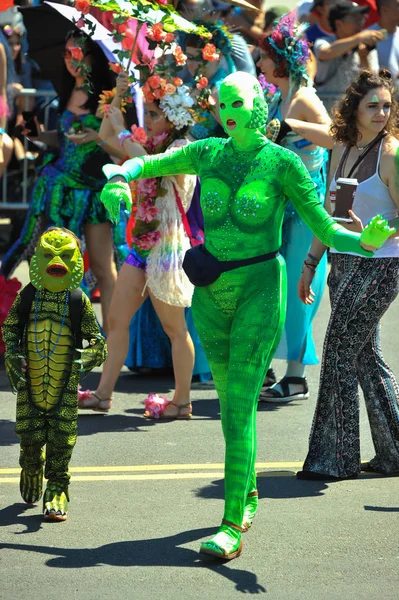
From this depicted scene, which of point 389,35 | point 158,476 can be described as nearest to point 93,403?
point 158,476

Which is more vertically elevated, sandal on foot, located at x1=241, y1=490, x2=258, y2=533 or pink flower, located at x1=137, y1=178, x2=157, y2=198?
pink flower, located at x1=137, y1=178, x2=157, y2=198

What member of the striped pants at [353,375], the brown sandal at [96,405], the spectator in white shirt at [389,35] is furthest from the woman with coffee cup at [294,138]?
A: the spectator in white shirt at [389,35]

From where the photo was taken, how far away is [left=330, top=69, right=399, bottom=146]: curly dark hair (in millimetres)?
5484

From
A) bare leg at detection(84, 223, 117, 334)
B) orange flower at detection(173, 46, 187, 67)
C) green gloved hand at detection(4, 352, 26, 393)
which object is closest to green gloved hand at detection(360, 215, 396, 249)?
green gloved hand at detection(4, 352, 26, 393)

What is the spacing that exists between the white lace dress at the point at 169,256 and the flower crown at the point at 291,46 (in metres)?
0.94

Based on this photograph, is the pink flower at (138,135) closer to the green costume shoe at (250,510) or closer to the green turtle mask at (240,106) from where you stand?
the green turtle mask at (240,106)

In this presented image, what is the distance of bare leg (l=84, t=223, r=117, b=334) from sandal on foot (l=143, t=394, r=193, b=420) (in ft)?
4.53

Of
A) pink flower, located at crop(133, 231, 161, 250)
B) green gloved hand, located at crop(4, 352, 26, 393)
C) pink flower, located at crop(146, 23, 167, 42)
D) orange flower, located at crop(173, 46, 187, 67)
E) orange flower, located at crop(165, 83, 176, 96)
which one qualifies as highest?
pink flower, located at crop(146, 23, 167, 42)

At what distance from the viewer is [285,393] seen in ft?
23.4

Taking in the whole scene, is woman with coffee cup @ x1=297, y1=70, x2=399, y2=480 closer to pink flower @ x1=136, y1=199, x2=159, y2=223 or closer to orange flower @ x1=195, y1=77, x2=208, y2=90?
orange flower @ x1=195, y1=77, x2=208, y2=90

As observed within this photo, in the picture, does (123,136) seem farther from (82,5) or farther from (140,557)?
(140,557)

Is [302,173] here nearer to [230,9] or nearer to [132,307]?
[132,307]

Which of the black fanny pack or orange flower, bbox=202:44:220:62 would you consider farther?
orange flower, bbox=202:44:220:62

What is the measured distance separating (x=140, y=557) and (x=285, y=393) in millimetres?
2800
